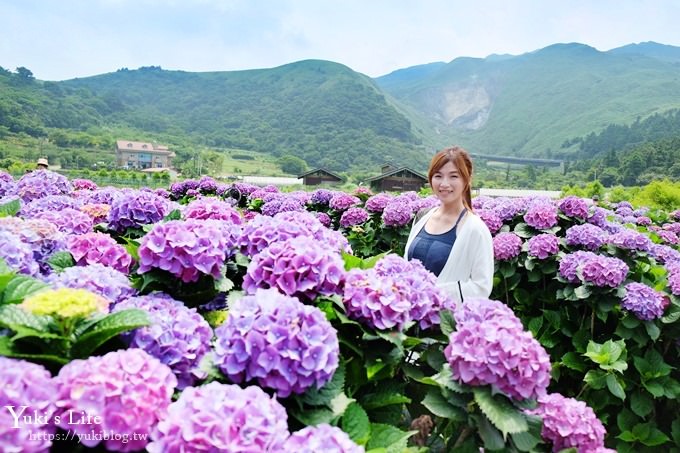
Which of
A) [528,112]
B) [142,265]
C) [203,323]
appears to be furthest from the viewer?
[528,112]

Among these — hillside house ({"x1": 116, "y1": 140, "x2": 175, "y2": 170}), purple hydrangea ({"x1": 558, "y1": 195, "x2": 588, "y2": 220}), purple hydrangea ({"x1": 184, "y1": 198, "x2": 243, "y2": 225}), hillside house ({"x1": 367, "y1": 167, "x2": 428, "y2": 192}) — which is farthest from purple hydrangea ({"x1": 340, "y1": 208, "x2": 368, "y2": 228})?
hillside house ({"x1": 116, "y1": 140, "x2": 175, "y2": 170})

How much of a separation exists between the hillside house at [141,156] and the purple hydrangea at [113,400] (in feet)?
279

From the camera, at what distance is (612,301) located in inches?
122

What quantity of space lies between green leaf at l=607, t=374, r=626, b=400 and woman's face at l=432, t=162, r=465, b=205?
135 centimetres

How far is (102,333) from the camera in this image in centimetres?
105

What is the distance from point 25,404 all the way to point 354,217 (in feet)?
15.1

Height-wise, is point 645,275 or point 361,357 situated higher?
point 361,357

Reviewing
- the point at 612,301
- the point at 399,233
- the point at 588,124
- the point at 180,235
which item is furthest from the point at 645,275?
the point at 588,124

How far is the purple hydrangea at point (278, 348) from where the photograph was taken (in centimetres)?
104

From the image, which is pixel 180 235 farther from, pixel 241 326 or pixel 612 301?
pixel 612 301

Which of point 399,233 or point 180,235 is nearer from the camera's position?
point 180,235

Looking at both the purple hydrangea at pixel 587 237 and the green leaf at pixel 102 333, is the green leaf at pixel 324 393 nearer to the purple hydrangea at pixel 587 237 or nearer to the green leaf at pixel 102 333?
the green leaf at pixel 102 333

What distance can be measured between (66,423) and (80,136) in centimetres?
9278

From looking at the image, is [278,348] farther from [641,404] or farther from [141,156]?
[141,156]
